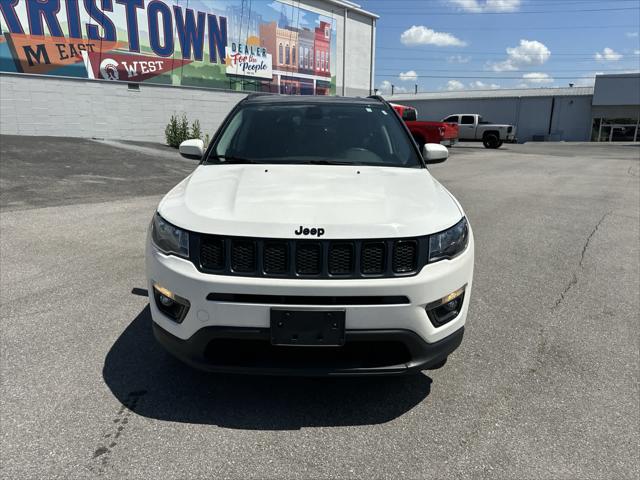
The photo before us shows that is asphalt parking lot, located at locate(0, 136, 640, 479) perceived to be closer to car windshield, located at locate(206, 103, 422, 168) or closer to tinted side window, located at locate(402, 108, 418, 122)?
car windshield, located at locate(206, 103, 422, 168)

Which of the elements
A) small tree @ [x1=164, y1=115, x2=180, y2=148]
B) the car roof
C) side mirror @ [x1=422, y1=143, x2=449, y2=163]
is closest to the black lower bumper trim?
side mirror @ [x1=422, y1=143, x2=449, y2=163]

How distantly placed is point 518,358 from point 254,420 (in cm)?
186

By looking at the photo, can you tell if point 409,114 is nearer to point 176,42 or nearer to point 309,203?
point 176,42

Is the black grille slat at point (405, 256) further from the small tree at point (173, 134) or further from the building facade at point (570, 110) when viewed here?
the building facade at point (570, 110)

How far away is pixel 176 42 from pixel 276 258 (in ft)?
61.3

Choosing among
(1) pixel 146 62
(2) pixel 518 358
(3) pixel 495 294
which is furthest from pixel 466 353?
(1) pixel 146 62

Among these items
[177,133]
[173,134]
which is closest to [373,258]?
[177,133]

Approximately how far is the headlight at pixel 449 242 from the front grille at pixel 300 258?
0.20 m

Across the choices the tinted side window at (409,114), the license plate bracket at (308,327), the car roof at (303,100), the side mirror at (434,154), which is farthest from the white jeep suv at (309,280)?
the tinted side window at (409,114)

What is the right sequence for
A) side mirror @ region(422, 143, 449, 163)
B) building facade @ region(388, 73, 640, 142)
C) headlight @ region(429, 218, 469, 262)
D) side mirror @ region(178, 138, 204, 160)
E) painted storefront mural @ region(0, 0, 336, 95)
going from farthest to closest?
1. building facade @ region(388, 73, 640, 142)
2. painted storefront mural @ region(0, 0, 336, 95)
3. side mirror @ region(422, 143, 449, 163)
4. side mirror @ region(178, 138, 204, 160)
5. headlight @ region(429, 218, 469, 262)

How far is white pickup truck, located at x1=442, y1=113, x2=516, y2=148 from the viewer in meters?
29.1

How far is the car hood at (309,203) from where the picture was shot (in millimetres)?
2320

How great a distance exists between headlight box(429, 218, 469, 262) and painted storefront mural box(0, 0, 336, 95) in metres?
16.5

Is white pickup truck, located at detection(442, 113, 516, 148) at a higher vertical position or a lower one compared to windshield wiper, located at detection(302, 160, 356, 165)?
lower
